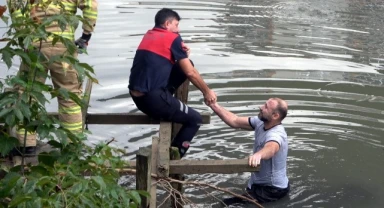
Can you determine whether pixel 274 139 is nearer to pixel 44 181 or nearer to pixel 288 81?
pixel 44 181

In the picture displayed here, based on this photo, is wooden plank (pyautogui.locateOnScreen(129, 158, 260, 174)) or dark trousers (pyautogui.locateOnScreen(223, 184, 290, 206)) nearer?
wooden plank (pyautogui.locateOnScreen(129, 158, 260, 174))

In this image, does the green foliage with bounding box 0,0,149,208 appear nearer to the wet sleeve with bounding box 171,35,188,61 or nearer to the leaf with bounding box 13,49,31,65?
the leaf with bounding box 13,49,31,65

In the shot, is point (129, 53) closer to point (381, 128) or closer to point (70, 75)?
point (381, 128)

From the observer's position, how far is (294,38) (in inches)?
639

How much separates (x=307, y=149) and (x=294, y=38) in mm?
6433

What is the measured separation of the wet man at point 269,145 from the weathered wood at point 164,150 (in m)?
0.72

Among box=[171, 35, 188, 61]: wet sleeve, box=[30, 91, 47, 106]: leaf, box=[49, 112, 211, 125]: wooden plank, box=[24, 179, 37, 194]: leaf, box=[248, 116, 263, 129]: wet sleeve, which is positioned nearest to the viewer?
box=[24, 179, 37, 194]: leaf

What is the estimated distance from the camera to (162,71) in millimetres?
7602

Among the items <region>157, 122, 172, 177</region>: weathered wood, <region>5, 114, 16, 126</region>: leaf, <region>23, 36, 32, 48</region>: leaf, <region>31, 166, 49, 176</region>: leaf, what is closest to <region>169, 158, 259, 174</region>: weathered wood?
<region>157, 122, 172, 177</region>: weathered wood

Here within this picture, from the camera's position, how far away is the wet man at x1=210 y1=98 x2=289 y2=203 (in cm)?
787

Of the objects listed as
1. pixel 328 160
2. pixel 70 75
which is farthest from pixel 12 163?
pixel 328 160

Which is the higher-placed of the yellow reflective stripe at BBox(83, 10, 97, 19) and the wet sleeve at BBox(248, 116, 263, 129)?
the yellow reflective stripe at BBox(83, 10, 97, 19)

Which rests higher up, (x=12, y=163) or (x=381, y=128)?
(x=12, y=163)

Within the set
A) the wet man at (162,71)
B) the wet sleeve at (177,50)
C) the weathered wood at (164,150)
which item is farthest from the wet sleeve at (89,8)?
the weathered wood at (164,150)
